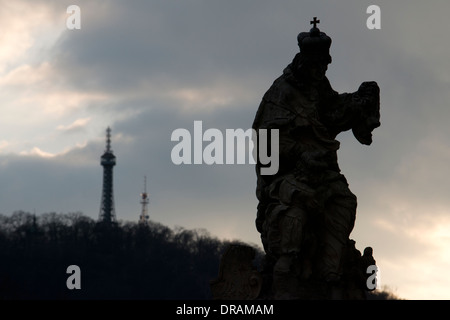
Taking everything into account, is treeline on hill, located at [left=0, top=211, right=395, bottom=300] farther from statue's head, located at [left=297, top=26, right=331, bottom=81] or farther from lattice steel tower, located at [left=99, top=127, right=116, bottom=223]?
statue's head, located at [left=297, top=26, right=331, bottom=81]

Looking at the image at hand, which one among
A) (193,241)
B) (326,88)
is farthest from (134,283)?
(326,88)

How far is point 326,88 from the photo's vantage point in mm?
25875

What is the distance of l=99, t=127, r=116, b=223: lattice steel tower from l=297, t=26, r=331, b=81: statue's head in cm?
12627

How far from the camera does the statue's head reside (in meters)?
25.3

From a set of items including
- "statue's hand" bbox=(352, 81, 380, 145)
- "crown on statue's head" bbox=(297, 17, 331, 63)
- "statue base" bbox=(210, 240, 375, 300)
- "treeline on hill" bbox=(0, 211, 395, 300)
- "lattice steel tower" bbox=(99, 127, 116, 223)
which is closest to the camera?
"statue base" bbox=(210, 240, 375, 300)

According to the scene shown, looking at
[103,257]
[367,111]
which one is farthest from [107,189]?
[367,111]

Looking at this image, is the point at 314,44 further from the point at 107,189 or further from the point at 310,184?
the point at 107,189

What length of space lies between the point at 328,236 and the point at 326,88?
2.25 meters

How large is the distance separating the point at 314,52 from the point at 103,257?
361ft

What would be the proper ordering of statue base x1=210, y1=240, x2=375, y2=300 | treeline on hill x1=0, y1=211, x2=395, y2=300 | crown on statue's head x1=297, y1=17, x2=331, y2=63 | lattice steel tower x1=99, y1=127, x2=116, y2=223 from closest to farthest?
statue base x1=210, y1=240, x2=375, y2=300
crown on statue's head x1=297, y1=17, x2=331, y2=63
treeline on hill x1=0, y1=211, x2=395, y2=300
lattice steel tower x1=99, y1=127, x2=116, y2=223

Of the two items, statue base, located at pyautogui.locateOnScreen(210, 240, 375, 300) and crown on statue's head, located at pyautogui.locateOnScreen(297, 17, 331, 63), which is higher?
crown on statue's head, located at pyautogui.locateOnScreen(297, 17, 331, 63)

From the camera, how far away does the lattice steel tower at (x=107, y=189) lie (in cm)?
15562

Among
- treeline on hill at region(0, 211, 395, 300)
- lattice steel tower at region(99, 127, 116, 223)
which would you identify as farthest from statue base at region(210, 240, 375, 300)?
lattice steel tower at region(99, 127, 116, 223)

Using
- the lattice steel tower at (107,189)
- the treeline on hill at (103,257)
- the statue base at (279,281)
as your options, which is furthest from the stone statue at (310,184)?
the lattice steel tower at (107,189)
